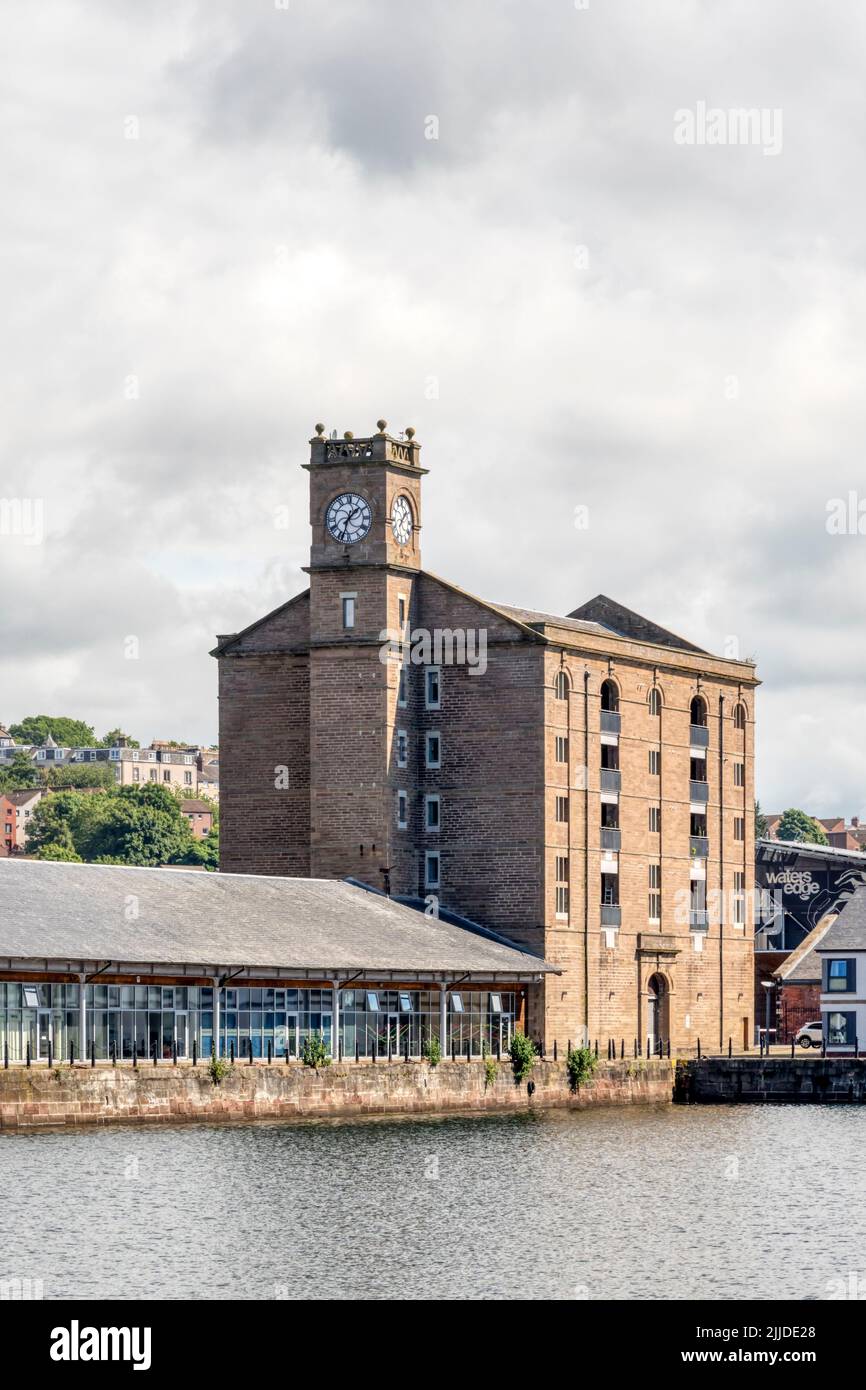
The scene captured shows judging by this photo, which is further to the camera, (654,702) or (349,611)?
(654,702)

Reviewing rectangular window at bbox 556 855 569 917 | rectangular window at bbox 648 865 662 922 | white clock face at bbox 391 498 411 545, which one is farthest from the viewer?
rectangular window at bbox 648 865 662 922

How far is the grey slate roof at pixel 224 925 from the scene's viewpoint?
91625mm

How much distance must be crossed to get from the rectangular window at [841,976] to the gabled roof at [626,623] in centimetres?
1993

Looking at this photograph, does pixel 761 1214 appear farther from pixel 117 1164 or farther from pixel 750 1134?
pixel 750 1134

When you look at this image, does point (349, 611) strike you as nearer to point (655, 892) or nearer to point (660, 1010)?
point (655, 892)

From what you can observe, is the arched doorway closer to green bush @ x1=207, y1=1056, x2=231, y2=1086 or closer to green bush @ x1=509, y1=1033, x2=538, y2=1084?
green bush @ x1=509, y1=1033, x2=538, y2=1084

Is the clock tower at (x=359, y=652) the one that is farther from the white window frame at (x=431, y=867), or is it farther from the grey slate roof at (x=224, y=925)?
the grey slate roof at (x=224, y=925)

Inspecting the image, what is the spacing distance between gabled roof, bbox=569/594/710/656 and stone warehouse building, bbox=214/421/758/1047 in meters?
6.61

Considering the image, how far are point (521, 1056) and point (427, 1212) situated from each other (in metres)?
42.1

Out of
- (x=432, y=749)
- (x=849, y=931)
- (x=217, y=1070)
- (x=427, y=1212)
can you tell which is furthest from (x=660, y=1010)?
(x=427, y=1212)

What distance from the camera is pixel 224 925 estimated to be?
331 ft

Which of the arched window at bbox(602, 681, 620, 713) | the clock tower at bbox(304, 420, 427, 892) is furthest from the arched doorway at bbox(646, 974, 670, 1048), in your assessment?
the clock tower at bbox(304, 420, 427, 892)

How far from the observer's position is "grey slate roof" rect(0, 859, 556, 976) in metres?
91.6

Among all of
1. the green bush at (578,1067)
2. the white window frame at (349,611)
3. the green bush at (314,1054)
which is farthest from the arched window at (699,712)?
the green bush at (314,1054)
